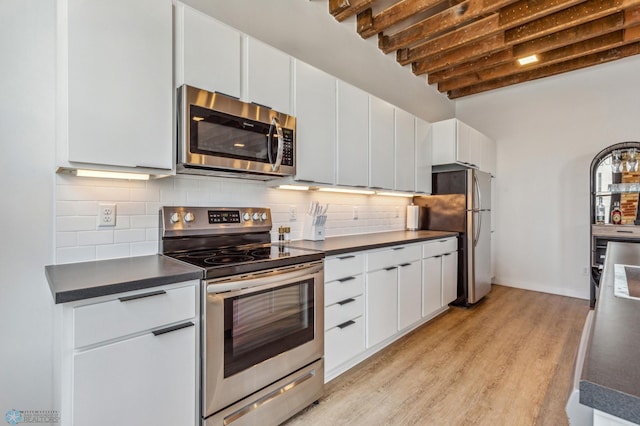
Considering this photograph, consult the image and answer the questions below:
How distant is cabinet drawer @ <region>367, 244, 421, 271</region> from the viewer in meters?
Result: 2.50

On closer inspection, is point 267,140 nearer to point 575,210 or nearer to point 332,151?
point 332,151

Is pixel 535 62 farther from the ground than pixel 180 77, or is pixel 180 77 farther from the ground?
pixel 535 62

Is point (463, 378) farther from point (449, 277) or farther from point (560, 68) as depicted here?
point (560, 68)

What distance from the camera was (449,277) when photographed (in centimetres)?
363

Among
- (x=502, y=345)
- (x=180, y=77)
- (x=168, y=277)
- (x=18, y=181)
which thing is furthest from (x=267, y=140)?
(x=502, y=345)

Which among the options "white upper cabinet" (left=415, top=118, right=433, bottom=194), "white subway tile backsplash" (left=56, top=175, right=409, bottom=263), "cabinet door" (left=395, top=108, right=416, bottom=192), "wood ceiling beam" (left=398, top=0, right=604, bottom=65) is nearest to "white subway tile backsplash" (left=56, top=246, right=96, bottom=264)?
"white subway tile backsplash" (left=56, top=175, right=409, bottom=263)

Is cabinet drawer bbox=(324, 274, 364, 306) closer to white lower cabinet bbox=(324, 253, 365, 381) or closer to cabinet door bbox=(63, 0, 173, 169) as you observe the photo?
white lower cabinet bbox=(324, 253, 365, 381)

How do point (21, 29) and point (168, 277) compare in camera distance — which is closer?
point (168, 277)

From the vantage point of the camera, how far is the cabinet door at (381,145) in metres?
3.04

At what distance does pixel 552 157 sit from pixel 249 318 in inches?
186

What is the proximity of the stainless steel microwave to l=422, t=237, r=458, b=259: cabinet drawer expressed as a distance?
170 cm

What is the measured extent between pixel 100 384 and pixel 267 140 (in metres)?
1.51

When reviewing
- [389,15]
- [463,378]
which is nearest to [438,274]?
[463,378]

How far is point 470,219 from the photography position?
3.73 m
